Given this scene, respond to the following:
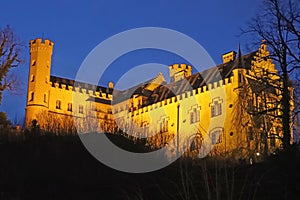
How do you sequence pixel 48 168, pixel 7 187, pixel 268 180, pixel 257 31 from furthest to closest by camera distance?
1. pixel 257 31
2. pixel 48 168
3. pixel 7 187
4. pixel 268 180

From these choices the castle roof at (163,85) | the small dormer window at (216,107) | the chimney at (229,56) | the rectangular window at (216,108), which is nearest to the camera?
the small dormer window at (216,107)

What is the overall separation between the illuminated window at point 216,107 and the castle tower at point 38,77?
20577 millimetres

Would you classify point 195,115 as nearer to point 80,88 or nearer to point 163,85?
point 163,85

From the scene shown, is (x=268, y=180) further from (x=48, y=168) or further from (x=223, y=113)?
(x=223, y=113)

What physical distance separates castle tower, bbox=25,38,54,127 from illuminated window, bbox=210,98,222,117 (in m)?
20.6

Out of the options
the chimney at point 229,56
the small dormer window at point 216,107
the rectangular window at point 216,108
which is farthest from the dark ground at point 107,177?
the chimney at point 229,56

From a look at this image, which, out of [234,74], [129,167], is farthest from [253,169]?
[234,74]

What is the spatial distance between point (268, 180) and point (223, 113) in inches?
1177

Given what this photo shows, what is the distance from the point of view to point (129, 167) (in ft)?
66.3

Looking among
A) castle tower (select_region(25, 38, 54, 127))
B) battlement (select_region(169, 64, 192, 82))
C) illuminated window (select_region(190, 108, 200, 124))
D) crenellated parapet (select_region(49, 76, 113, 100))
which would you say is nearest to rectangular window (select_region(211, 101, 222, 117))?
illuminated window (select_region(190, 108, 200, 124))

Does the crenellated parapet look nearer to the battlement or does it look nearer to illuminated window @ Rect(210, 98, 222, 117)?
the battlement

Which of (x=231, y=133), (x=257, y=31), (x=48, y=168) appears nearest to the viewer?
(x=48, y=168)

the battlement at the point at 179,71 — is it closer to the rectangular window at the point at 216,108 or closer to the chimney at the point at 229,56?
the chimney at the point at 229,56

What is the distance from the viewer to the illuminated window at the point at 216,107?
4591 cm
